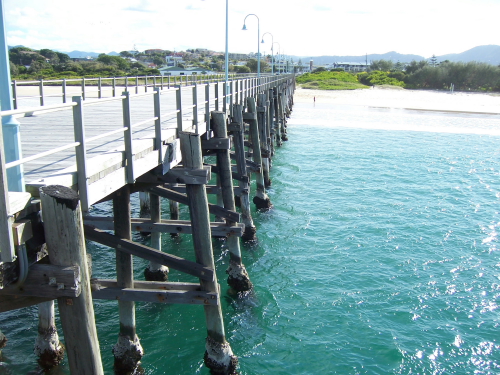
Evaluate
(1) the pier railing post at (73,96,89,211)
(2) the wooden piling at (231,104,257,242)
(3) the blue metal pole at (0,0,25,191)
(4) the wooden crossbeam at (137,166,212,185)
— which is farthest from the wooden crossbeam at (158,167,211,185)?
(2) the wooden piling at (231,104,257,242)

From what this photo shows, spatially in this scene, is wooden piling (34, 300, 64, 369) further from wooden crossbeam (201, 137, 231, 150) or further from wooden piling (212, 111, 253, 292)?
wooden crossbeam (201, 137, 231, 150)

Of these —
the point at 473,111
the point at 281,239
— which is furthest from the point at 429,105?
the point at 281,239

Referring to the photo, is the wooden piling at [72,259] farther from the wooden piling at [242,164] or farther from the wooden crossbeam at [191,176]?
the wooden piling at [242,164]

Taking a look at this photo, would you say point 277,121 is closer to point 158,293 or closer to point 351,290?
point 351,290

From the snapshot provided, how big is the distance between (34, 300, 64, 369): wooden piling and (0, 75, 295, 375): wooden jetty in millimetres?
15

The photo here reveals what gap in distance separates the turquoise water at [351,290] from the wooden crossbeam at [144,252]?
175 centimetres

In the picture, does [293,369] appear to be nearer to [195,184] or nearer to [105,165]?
[195,184]

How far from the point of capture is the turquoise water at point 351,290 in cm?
752

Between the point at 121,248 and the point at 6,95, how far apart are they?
2298 millimetres

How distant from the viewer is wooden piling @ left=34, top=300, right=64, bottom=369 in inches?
258

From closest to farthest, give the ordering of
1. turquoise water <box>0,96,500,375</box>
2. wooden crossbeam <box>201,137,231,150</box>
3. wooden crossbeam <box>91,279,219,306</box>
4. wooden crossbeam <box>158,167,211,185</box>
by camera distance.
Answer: wooden crossbeam <box>91,279,219,306</box> < wooden crossbeam <box>158,167,211,185</box> < turquoise water <box>0,96,500,375</box> < wooden crossbeam <box>201,137,231,150</box>

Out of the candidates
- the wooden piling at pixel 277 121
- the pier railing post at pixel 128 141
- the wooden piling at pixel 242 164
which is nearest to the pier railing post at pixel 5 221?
the pier railing post at pixel 128 141

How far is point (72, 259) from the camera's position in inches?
139

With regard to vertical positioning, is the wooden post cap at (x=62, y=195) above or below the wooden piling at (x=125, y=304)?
above
